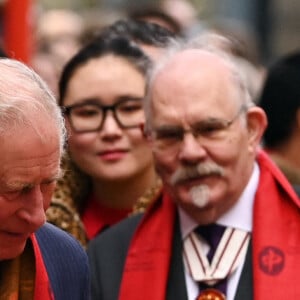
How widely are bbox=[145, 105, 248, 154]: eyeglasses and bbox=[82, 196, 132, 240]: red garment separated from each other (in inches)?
34.3

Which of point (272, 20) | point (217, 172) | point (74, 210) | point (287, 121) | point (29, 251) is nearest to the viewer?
point (29, 251)

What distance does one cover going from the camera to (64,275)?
5.14 metres

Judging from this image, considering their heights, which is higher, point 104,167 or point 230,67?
point 230,67

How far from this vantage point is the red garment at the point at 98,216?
22.5 ft

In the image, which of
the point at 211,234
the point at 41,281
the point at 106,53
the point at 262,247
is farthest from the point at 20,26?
the point at 41,281

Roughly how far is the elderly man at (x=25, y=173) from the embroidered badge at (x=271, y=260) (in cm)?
115

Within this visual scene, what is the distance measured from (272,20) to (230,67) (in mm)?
14742

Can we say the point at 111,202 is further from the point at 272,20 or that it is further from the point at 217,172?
the point at 272,20

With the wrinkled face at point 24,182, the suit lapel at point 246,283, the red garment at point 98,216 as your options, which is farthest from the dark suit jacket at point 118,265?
the wrinkled face at point 24,182

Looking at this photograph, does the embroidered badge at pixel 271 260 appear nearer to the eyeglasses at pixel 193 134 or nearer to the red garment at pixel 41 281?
the eyeglasses at pixel 193 134

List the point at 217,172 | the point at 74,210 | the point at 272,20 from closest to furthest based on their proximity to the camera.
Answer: the point at 217,172, the point at 74,210, the point at 272,20

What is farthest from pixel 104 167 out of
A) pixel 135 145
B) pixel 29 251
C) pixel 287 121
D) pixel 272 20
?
pixel 272 20

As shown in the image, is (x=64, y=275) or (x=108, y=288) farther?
(x=108, y=288)

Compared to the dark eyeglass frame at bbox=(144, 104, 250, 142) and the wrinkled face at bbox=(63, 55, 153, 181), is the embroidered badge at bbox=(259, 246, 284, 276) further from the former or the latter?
the wrinkled face at bbox=(63, 55, 153, 181)
